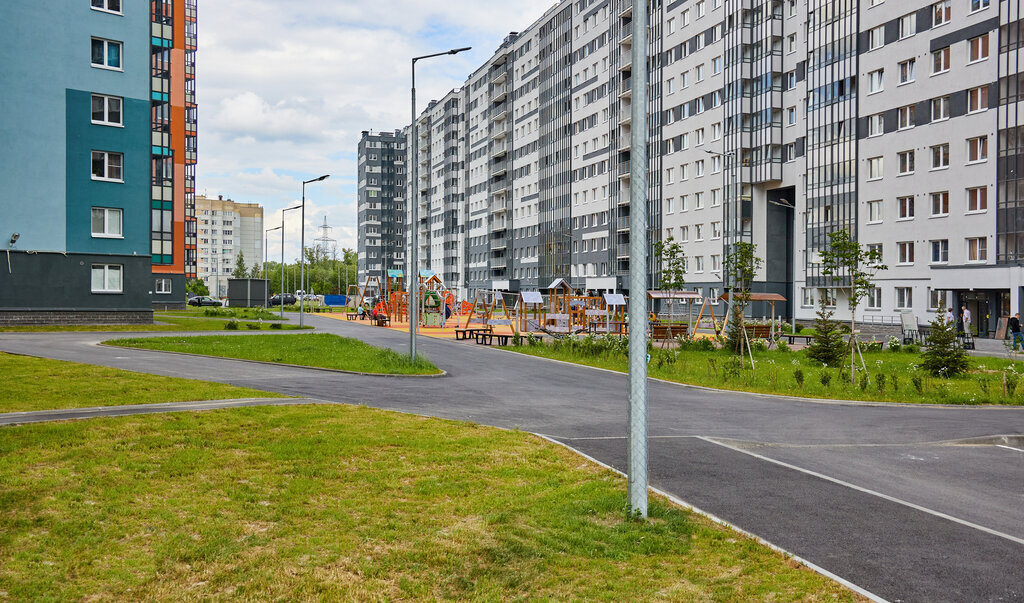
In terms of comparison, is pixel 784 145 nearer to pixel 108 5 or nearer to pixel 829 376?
pixel 829 376

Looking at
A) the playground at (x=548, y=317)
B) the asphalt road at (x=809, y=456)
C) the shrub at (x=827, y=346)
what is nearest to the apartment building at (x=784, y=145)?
the playground at (x=548, y=317)

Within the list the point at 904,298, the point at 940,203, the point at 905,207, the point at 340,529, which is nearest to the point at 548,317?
the point at 904,298

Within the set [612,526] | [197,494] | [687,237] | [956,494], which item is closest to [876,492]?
[956,494]

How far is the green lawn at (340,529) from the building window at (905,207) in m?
47.0

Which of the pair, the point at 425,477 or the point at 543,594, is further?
the point at 425,477

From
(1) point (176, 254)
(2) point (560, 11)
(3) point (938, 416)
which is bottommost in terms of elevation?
(3) point (938, 416)

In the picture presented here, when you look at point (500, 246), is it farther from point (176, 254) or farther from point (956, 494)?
point (956, 494)

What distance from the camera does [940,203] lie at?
47.2m

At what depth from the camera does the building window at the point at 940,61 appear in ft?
155

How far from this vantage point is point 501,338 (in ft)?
124

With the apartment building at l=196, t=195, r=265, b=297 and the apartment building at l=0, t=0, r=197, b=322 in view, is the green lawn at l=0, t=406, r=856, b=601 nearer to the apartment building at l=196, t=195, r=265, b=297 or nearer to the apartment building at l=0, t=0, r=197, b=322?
the apartment building at l=0, t=0, r=197, b=322

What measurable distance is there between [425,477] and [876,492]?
5258 mm

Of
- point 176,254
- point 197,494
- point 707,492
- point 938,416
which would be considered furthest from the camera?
point 176,254

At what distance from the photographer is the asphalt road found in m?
6.72
